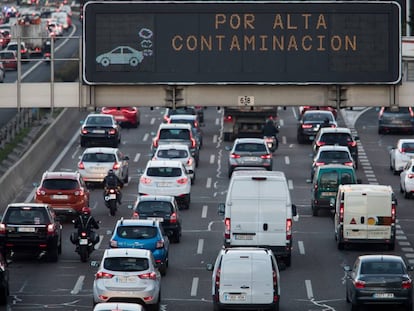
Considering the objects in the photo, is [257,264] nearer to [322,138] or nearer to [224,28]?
[224,28]

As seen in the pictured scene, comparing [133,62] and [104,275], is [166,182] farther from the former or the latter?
[104,275]

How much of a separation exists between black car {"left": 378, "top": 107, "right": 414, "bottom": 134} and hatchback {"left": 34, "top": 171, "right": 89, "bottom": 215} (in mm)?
27848

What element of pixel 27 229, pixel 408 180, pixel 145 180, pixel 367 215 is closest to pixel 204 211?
pixel 145 180

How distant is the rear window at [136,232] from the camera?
46.9 meters

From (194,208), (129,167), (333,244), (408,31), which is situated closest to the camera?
(333,244)

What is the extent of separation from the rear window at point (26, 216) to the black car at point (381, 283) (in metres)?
10.3

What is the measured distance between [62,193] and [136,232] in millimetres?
9771

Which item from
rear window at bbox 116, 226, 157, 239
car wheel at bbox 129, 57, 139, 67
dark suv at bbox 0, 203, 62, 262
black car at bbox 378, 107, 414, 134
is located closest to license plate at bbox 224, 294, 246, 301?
car wheel at bbox 129, 57, 139, 67

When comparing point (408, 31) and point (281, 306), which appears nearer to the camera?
point (281, 306)

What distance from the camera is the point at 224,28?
143 feet

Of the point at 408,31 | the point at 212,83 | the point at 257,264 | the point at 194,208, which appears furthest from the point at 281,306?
the point at 408,31

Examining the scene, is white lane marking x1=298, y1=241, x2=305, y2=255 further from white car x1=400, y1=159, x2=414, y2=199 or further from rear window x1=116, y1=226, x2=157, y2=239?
white car x1=400, y1=159, x2=414, y2=199

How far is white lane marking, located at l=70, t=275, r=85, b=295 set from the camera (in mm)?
44562

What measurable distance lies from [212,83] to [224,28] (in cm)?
136
